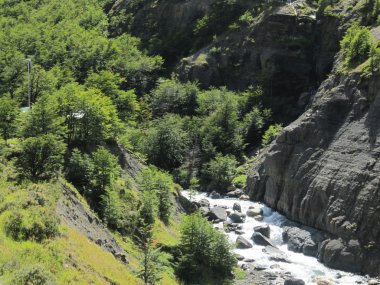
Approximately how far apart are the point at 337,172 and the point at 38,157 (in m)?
29.4

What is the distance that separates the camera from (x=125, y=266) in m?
32.5

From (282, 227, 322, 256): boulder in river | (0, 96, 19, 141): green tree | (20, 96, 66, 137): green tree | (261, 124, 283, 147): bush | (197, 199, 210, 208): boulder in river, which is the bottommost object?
(197, 199, 210, 208): boulder in river

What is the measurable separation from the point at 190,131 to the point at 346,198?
36.3 m

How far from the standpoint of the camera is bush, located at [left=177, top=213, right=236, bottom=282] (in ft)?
128

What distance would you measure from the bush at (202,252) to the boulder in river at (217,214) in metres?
14.8

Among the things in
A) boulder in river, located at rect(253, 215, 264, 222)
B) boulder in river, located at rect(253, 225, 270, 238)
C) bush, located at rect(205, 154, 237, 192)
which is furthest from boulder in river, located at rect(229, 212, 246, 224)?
bush, located at rect(205, 154, 237, 192)

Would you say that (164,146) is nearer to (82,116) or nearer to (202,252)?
(82,116)

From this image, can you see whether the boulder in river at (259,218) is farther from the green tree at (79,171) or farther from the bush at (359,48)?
the green tree at (79,171)

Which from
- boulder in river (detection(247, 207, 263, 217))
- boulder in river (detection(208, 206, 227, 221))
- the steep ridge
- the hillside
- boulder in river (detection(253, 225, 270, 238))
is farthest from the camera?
boulder in river (detection(247, 207, 263, 217))

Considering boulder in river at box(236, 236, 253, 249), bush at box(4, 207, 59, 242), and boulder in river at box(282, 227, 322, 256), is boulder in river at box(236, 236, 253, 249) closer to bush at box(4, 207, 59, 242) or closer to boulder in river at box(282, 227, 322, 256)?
boulder in river at box(282, 227, 322, 256)

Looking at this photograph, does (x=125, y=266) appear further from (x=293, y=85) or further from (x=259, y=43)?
(x=259, y=43)

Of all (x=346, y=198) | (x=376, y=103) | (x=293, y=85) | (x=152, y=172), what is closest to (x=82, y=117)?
(x=152, y=172)

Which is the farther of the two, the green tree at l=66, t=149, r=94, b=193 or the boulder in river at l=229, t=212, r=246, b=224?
the boulder in river at l=229, t=212, r=246, b=224

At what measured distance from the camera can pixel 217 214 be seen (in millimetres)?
56000
